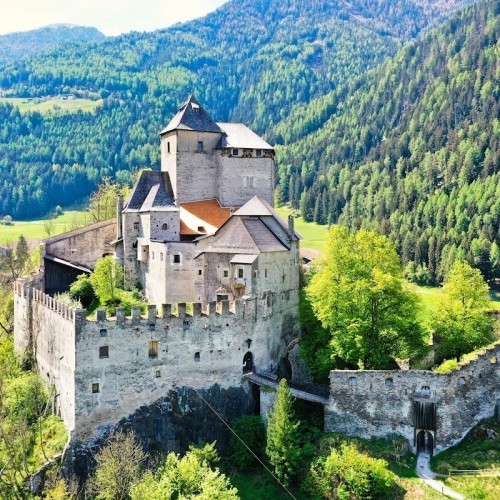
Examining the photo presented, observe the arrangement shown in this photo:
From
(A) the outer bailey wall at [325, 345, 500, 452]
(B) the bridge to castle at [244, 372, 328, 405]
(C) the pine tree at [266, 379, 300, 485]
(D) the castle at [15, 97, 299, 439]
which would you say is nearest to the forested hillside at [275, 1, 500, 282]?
(D) the castle at [15, 97, 299, 439]

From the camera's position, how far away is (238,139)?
6644 cm

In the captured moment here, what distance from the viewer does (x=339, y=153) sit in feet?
625

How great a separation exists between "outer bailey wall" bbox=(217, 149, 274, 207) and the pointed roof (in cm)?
283

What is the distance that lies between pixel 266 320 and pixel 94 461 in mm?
16467

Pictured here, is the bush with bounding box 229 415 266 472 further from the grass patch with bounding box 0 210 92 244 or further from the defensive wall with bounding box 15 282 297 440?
the grass patch with bounding box 0 210 92 244

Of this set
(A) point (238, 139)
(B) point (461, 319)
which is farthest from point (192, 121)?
(B) point (461, 319)

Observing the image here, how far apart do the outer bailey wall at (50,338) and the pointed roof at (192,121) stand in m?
21.7

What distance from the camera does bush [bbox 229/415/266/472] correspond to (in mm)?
45875

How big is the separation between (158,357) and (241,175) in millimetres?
25685

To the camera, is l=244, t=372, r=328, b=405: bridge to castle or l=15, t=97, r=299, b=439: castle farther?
l=244, t=372, r=328, b=405: bridge to castle

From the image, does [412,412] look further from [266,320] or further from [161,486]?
[161,486]

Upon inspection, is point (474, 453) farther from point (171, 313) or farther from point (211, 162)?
point (211, 162)

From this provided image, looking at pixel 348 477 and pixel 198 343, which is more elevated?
pixel 198 343

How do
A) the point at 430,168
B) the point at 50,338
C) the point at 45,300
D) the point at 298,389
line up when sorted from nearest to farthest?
the point at 50,338
the point at 298,389
the point at 45,300
the point at 430,168
